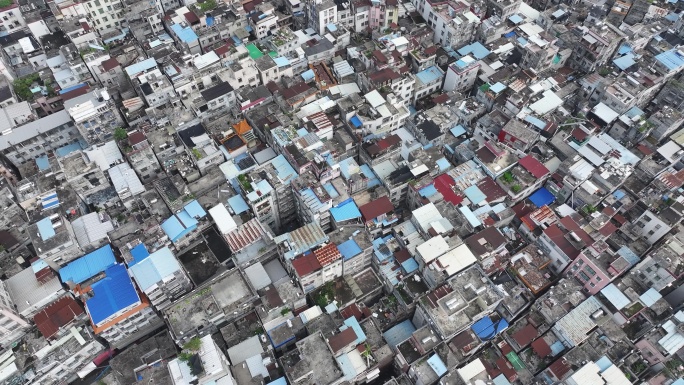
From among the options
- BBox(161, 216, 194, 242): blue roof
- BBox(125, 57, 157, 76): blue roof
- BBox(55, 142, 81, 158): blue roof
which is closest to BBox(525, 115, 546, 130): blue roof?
BBox(161, 216, 194, 242): blue roof

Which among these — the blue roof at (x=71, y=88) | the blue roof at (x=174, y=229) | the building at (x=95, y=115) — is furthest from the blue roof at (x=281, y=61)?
the blue roof at (x=71, y=88)

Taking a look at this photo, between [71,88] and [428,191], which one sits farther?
[71,88]

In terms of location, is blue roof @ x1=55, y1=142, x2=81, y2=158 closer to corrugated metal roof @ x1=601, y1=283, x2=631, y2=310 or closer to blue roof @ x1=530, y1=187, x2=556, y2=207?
blue roof @ x1=530, y1=187, x2=556, y2=207

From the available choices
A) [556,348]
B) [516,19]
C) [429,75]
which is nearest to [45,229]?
[429,75]

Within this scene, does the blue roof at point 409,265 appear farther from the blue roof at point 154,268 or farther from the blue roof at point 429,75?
the blue roof at point 429,75

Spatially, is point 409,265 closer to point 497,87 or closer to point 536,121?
point 536,121

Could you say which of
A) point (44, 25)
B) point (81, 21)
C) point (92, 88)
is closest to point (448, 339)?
point (92, 88)

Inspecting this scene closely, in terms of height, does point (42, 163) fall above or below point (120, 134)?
below
